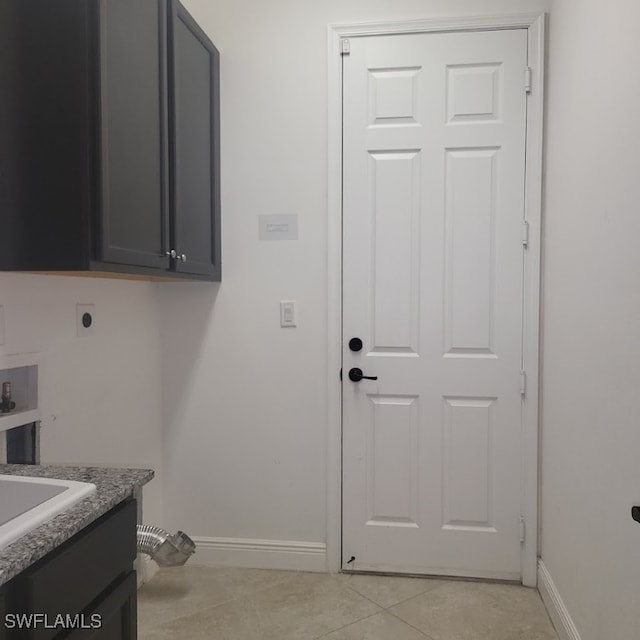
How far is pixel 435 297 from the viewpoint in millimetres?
2428

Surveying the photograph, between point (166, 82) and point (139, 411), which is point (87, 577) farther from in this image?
point (166, 82)

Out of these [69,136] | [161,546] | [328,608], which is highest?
[69,136]

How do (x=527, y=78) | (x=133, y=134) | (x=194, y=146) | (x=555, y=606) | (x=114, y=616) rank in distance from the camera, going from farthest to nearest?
(x=527, y=78), (x=194, y=146), (x=555, y=606), (x=133, y=134), (x=114, y=616)

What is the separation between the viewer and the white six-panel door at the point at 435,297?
→ 7.78 feet

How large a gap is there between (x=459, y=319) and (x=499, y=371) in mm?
284

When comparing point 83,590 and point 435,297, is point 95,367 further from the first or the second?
point 435,297

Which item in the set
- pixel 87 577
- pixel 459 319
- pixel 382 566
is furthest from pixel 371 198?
pixel 87 577

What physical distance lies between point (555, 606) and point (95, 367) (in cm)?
196

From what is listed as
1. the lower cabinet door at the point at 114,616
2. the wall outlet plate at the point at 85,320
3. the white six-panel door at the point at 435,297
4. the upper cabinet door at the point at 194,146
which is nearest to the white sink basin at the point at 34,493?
the lower cabinet door at the point at 114,616

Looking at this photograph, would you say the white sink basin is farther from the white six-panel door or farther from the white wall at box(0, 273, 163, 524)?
the white six-panel door

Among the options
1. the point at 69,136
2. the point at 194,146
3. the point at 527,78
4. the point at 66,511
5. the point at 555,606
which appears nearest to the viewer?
the point at 66,511

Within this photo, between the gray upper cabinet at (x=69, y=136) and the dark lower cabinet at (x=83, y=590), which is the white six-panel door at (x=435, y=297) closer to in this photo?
the gray upper cabinet at (x=69, y=136)

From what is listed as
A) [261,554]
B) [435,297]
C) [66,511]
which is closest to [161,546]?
[261,554]

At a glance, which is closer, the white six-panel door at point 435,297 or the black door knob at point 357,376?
the white six-panel door at point 435,297
